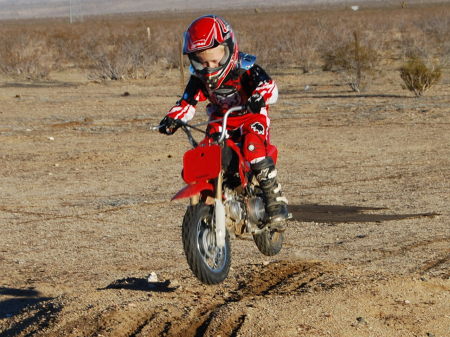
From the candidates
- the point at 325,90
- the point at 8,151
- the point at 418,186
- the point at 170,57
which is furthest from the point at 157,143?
the point at 170,57

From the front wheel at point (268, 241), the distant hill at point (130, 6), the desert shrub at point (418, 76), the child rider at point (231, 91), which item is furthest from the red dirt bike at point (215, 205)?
the distant hill at point (130, 6)

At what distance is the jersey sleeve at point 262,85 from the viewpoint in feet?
20.5

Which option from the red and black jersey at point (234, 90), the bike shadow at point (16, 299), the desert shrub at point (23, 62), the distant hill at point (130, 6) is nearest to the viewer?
the red and black jersey at point (234, 90)

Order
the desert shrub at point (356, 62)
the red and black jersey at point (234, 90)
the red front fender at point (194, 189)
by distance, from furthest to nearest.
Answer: the desert shrub at point (356, 62) → the red and black jersey at point (234, 90) → the red front fender at point (194, 189)

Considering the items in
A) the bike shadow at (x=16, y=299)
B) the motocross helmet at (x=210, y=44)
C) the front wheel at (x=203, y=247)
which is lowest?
the bike shadow at (x=16, y=299)

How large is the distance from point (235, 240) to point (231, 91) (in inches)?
144

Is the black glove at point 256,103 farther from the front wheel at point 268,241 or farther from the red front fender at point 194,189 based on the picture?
the front wheel at point 268,241

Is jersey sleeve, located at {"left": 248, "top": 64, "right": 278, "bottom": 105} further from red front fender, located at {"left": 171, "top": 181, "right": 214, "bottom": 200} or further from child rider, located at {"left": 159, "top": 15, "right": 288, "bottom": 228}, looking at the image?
red front fender, located at {"left": 171, "top": 181, "right": 214, "bottom": 200}

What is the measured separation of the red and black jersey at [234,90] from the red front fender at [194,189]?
0.71 m

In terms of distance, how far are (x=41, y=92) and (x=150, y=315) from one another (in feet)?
78.3

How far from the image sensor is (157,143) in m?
17.7

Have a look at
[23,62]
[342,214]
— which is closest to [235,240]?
[342,214]

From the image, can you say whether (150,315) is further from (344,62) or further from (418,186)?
(344,62)

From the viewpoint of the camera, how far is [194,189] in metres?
5.76
